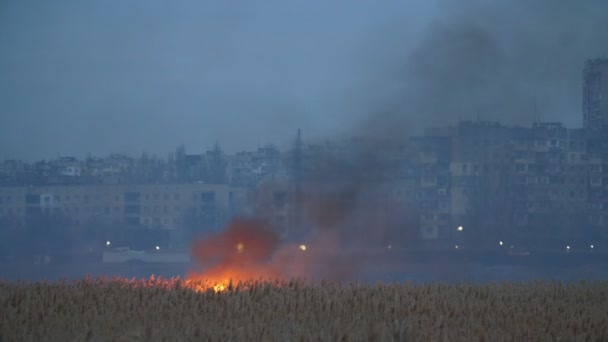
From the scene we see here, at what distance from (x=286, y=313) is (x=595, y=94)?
80.1 meters

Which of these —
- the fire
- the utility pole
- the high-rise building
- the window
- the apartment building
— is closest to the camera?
the fire

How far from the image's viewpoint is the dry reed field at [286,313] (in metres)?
9.91

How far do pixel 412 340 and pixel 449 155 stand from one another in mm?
66493

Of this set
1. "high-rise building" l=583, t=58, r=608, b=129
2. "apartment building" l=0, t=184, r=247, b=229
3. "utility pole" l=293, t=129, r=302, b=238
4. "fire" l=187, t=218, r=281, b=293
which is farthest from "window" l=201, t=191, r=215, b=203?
"high-rise building" l=583, t=58, r=608, b=129

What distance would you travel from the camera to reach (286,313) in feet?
38.5

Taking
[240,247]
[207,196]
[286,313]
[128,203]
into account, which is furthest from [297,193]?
[286,313]

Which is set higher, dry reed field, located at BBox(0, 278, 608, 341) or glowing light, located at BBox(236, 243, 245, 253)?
dry reed field, located at BBox(0, 278, 608, 341)

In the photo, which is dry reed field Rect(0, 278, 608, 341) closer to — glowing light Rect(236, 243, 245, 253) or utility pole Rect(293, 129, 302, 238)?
glowing light Rect(236, 243, 245, 253)

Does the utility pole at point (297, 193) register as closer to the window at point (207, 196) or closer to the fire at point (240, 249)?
the fire at point (240, 249)

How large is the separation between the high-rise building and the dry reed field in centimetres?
6915

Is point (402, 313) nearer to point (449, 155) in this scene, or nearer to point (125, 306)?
point (125, 306)

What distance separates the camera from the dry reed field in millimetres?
9914

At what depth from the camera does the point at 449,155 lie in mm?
75125

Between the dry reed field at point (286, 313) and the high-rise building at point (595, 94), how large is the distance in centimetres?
6915
